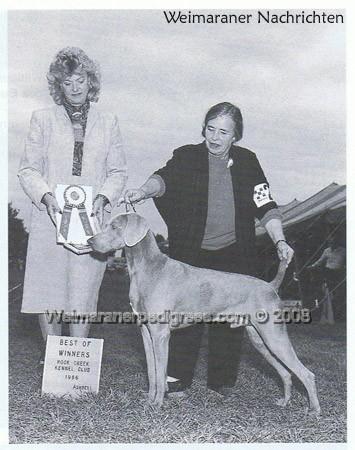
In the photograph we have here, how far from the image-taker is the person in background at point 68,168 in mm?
3707

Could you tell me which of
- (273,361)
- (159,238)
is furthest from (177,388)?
(159,238)

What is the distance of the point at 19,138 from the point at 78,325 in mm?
1099

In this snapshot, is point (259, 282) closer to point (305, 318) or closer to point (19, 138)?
point (305, 318)

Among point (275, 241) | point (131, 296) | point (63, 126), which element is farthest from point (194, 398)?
point (63, 126)

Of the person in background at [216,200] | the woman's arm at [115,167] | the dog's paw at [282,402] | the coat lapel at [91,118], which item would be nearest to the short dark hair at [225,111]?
the person in background at [216,200]

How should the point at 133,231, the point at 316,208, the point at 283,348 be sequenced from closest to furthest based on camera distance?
the point at 133,231 < the point at 283,348 < the point at 316,208

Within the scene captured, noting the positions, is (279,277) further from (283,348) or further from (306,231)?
(306,231)

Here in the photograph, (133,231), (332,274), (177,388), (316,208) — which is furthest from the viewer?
(332,274)

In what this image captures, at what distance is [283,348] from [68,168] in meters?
1.53

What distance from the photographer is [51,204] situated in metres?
3.69

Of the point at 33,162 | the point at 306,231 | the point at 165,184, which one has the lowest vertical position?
the point at 306,231

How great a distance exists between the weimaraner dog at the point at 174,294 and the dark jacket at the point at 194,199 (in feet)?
0.63

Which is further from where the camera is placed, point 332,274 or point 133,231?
point 332,274
